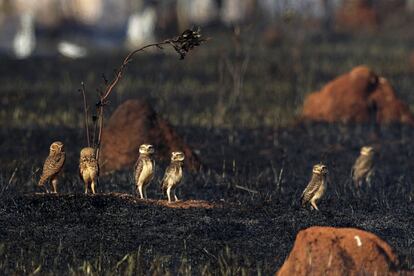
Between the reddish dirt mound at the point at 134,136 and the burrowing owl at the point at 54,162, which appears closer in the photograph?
the burrowing owl at the point at 54,162

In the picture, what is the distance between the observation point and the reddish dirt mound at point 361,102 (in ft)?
61.5

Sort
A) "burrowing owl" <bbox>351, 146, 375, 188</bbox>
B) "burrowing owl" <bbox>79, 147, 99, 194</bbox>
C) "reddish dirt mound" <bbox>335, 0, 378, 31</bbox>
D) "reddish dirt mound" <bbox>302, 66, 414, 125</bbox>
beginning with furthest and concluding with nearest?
"reddish dirt mound" <bbox>335, 0, 378, 31</bbox>, "reddish dirt mound" <bbox>302, 66, 414, 125</bbox>, "burrowing owl" <bbox>351, 146, 375, 188</bbox>, "burrowing owl" <bbox>79, 147, 99, 194</bbox>

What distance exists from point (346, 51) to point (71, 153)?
15.8m

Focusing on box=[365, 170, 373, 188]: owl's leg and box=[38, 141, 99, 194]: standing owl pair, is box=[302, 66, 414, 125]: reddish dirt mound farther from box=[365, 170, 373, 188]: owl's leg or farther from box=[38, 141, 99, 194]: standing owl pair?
box=[38, 141, 99, 194]: standing owl pair

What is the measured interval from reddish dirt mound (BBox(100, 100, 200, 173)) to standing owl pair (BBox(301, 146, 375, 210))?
2142mm

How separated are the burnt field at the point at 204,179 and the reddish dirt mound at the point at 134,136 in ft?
1.50

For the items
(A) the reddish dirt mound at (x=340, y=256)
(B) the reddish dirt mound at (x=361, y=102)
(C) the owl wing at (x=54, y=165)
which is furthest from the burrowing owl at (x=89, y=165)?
(B) the reddish dirt mound at (x=361, y=102)

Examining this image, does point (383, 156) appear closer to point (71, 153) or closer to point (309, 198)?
point (71, 153)

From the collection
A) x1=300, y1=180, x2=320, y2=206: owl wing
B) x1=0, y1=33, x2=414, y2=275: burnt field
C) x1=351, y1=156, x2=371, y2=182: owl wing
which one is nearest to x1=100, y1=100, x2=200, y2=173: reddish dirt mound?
x1=0, y1=33, x2=414, y2=275: burnt field

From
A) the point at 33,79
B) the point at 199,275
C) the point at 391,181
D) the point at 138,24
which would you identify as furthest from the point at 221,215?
the point at 138,24

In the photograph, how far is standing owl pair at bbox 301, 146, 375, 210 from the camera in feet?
33.8

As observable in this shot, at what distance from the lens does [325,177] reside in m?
10.5

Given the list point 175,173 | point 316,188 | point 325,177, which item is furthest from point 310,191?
point 175,173

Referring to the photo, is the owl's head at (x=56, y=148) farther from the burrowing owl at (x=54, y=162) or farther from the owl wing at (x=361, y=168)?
the owl wing at (x=361, y=168)
